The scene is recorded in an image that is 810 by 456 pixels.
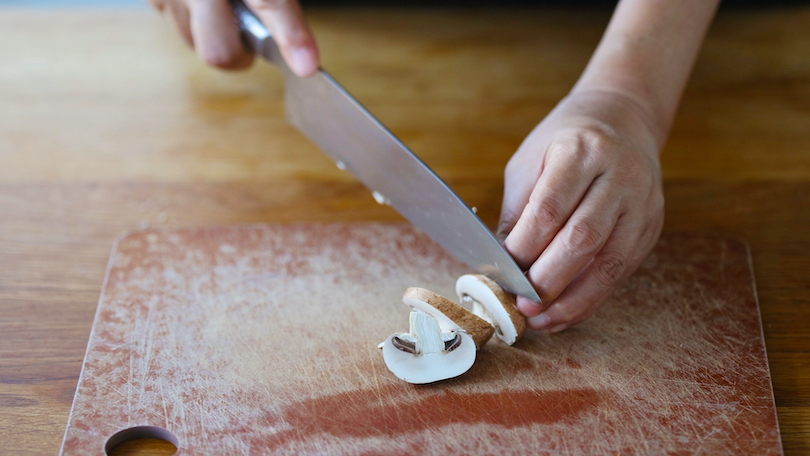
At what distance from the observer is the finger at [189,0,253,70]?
6.28 feet

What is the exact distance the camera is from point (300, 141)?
217 centimetres

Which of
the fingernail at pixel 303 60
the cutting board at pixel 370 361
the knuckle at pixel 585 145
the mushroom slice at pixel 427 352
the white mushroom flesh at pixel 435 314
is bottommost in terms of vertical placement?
the cutting board at pixel 370 361

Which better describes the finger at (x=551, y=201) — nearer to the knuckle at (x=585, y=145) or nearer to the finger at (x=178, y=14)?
the knuckle at (x=585, y=145)

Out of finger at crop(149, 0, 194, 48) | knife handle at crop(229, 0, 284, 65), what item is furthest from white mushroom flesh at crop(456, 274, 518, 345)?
finger at crop(149, 0, 194, 48)

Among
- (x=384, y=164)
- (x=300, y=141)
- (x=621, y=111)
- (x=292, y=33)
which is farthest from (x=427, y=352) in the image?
(x=300, y=141)

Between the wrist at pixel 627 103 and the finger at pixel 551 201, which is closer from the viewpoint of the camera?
the finger at pixel 551 201

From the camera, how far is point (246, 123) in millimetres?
2252

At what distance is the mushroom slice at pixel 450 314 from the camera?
1.41 m

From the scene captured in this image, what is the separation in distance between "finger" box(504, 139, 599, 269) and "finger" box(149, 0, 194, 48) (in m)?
1.15

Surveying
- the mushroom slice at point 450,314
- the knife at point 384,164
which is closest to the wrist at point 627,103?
the knife at point 384,164

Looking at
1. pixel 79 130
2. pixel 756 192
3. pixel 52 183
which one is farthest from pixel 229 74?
pixel 756 192

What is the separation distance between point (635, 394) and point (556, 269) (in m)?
0.27

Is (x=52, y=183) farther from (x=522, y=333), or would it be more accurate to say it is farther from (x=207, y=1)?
(x=522, y=333)

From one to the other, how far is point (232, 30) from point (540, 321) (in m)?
1.10
